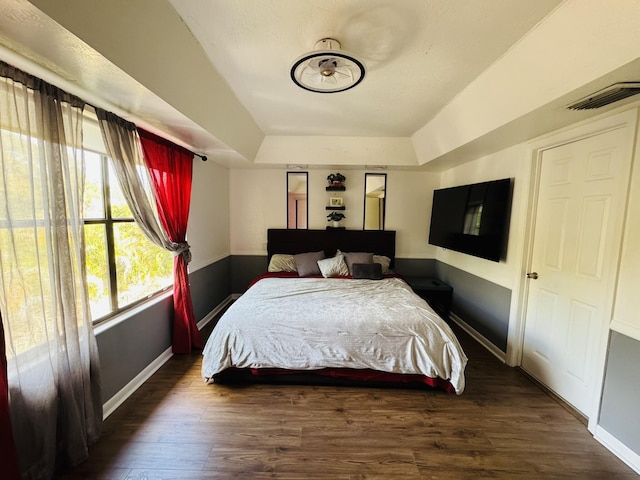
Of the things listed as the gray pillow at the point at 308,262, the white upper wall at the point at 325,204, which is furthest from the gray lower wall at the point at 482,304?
the gray pillow at the point at 308,262

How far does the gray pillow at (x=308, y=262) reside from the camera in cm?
370

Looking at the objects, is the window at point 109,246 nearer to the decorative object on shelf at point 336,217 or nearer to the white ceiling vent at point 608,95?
the decorative object on shelf at point 336,217

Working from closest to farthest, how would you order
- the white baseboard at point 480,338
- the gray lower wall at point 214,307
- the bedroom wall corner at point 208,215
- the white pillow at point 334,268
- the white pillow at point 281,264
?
1. the gray lower wall at point 214,307
2. the white baseboard at point 480,338
3. the bedroom wall corner at point 208,215
4. the white pillow at point 334,268
5. the white pillow at point 281,264

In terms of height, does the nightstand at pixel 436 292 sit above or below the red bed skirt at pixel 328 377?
above

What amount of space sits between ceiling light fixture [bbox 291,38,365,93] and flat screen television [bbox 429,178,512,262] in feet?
6.28

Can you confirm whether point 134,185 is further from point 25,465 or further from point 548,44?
point 548,44

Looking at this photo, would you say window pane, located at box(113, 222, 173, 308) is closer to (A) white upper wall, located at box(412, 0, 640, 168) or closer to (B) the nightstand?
(B) the nightstand

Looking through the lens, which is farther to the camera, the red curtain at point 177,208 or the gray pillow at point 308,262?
the gray pillow at point 308,262

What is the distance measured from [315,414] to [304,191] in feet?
10.3

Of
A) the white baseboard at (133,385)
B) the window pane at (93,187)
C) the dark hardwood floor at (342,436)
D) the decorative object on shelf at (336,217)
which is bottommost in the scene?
the dark hardwood floor at (342,436)

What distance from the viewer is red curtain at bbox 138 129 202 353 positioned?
7.78ft

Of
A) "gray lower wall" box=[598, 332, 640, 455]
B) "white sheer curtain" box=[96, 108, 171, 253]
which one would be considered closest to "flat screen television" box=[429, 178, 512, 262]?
"gray lower wall" box=[598, 332, 640, 455]

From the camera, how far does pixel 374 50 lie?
1690mm

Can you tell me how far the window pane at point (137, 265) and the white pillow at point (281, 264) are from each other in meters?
1.46
